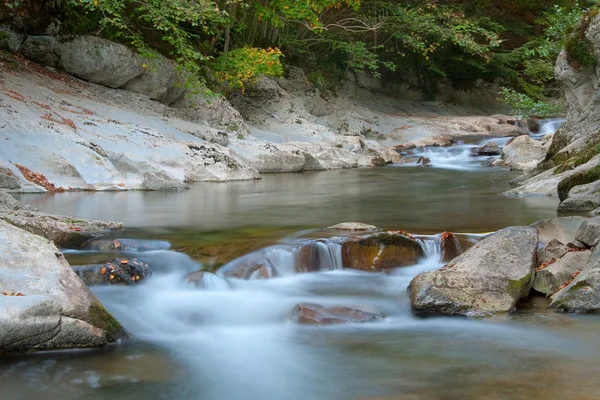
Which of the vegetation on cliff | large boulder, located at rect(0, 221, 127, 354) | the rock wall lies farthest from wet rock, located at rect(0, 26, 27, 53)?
large boulder, located at rect(0, 221, 127, 354)

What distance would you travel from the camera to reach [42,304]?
14.9ft

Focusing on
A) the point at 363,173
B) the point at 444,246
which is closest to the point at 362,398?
the point at 444,246

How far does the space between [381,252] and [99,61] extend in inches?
516

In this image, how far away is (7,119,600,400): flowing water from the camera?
4305mm

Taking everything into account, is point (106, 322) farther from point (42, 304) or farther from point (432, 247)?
point (432, 247)

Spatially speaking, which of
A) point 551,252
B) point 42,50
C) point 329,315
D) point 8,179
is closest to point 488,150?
point 42,50

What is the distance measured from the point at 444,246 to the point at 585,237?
140 centimetres

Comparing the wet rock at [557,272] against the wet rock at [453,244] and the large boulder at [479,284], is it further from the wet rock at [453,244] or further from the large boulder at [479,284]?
the wet rock at [453,244]

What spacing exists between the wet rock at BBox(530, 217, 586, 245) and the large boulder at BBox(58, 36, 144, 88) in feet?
44.4

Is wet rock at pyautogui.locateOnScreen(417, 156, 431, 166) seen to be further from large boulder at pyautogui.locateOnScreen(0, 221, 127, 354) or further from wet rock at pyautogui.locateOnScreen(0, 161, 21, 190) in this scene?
large boulder at pyautogui.locateOnScreen(0, 221, 127, 354)

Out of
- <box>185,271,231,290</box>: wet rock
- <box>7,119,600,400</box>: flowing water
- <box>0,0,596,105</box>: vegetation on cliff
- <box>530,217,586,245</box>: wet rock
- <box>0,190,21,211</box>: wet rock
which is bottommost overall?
<box>7,119,600,400</box>: flowing water

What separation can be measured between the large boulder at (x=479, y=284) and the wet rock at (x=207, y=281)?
1753mm

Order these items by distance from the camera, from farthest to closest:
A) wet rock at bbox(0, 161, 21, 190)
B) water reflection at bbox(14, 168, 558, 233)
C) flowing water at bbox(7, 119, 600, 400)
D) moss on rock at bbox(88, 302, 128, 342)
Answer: wet rock at bbox(0, 161, 21, 190), water reflection at bbox(14, 168, 558, 233), moss on rock at bbox(88, 302, 128, 342), flowing water at bbox(7, 119, 600, 400)

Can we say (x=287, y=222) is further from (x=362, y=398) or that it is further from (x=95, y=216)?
(x=362, y=398)
